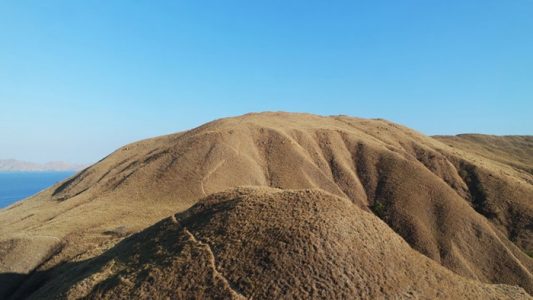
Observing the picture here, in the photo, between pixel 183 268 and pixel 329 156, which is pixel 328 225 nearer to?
pixel 183 268

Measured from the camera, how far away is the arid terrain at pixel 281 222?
904 inches

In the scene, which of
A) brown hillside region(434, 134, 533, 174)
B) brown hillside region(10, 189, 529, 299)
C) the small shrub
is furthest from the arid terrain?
brown hillside region(434, 134, 533, 174)

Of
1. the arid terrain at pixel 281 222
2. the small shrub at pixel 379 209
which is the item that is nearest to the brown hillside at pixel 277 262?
the arid terrain at pixel 281 222

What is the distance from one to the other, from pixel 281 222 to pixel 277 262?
10.7ft

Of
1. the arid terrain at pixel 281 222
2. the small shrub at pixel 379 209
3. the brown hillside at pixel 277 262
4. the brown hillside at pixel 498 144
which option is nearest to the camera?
the brown hillside at pixel 277 262

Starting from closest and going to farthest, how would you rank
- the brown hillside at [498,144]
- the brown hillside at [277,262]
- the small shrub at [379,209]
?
the brown hillside at [277,262]
the small shrub at [379,209]
the brown hillside at [498,144]

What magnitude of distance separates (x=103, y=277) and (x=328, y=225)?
1446 centimetres

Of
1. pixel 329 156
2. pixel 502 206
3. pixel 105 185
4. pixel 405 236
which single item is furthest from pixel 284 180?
pixel 502 206

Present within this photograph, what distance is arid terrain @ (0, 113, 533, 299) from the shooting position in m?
23.0

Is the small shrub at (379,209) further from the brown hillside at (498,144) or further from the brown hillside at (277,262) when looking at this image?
the brown hillside at (498,144)

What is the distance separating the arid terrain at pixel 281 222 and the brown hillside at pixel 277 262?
79 mm

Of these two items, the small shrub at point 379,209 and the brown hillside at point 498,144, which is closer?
the small shrub at point 379,209

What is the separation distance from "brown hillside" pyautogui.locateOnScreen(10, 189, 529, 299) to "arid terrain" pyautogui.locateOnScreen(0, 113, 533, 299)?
0.08m

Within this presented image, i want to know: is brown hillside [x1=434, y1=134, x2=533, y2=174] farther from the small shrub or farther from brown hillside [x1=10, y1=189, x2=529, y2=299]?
brown hillside [x1=10, y1=189, x2=529, y2=299]
